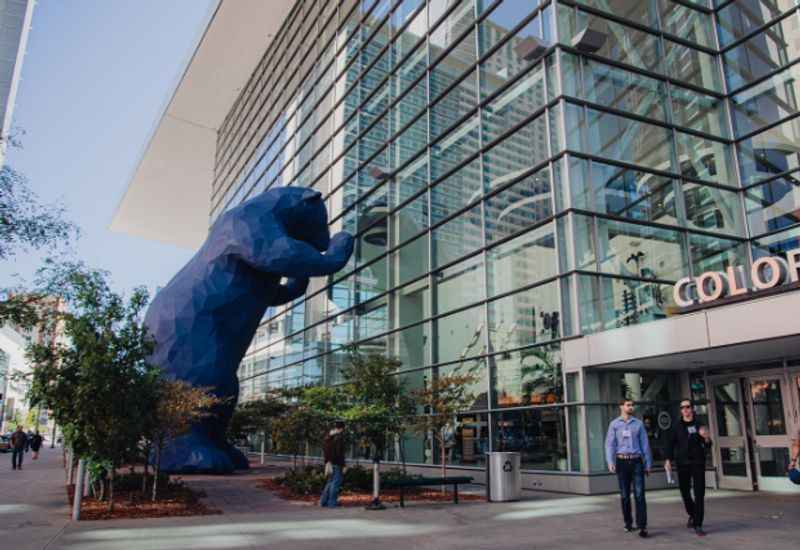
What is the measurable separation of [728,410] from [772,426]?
0.99 m

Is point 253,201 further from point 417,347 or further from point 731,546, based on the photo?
point 731,546

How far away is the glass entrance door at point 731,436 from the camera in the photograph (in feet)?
43.0

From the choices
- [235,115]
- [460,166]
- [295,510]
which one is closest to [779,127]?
[460,166]

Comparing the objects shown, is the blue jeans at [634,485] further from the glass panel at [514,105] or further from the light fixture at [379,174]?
the light fixture at [379,174]

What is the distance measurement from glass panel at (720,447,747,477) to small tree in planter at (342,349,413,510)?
6.51m

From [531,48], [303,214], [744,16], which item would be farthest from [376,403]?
[744,16]

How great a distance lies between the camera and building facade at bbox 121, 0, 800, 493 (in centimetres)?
1286

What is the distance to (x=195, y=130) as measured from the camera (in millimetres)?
48906

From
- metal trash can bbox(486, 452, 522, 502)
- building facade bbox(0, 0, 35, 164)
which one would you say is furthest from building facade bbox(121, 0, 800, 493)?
building facade bbox(0, 0, 35, 164)

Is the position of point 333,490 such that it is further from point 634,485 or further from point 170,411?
point 634,485

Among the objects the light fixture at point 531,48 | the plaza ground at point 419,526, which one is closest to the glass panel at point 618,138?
the light fixture at point 531,48

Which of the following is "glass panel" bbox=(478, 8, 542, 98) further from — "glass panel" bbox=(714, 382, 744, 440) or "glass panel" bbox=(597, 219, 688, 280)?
"glass panel" bbox=(714, 382, 744, 440)

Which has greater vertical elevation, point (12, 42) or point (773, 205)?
point (12, 42)

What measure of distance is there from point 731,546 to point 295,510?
6.37 m
